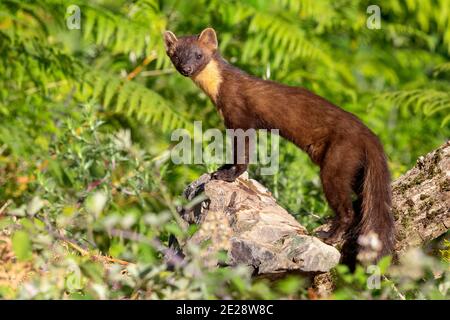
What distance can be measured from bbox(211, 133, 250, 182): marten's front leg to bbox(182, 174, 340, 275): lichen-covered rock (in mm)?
111

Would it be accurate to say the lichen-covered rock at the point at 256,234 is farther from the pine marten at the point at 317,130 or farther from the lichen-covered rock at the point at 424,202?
the lichen-covered rock at the point at 424,202

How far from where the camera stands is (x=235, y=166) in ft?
20.6

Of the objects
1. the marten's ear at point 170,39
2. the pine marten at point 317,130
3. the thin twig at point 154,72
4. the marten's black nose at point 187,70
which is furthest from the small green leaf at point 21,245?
the thin twig at point 154,72

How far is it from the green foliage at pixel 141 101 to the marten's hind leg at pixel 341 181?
0.53m

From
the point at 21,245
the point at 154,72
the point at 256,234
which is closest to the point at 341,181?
the point at 256,234

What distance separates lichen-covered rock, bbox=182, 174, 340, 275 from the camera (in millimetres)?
4801

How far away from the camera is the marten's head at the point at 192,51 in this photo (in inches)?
269

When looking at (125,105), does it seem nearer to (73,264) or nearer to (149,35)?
(149,35)

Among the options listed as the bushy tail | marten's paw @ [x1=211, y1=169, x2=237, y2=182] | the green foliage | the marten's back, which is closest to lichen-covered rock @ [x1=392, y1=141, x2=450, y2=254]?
the bushy tail

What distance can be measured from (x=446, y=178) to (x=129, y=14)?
451cm

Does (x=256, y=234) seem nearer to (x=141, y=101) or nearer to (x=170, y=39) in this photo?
(x=170, y=39)

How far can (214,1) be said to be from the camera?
9.04m

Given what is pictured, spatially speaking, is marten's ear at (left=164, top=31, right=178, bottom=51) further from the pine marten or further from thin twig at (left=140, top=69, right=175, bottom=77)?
thin twig at (left=140, top=69, right=175, bottom=77)

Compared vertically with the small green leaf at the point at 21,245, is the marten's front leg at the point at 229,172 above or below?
below
